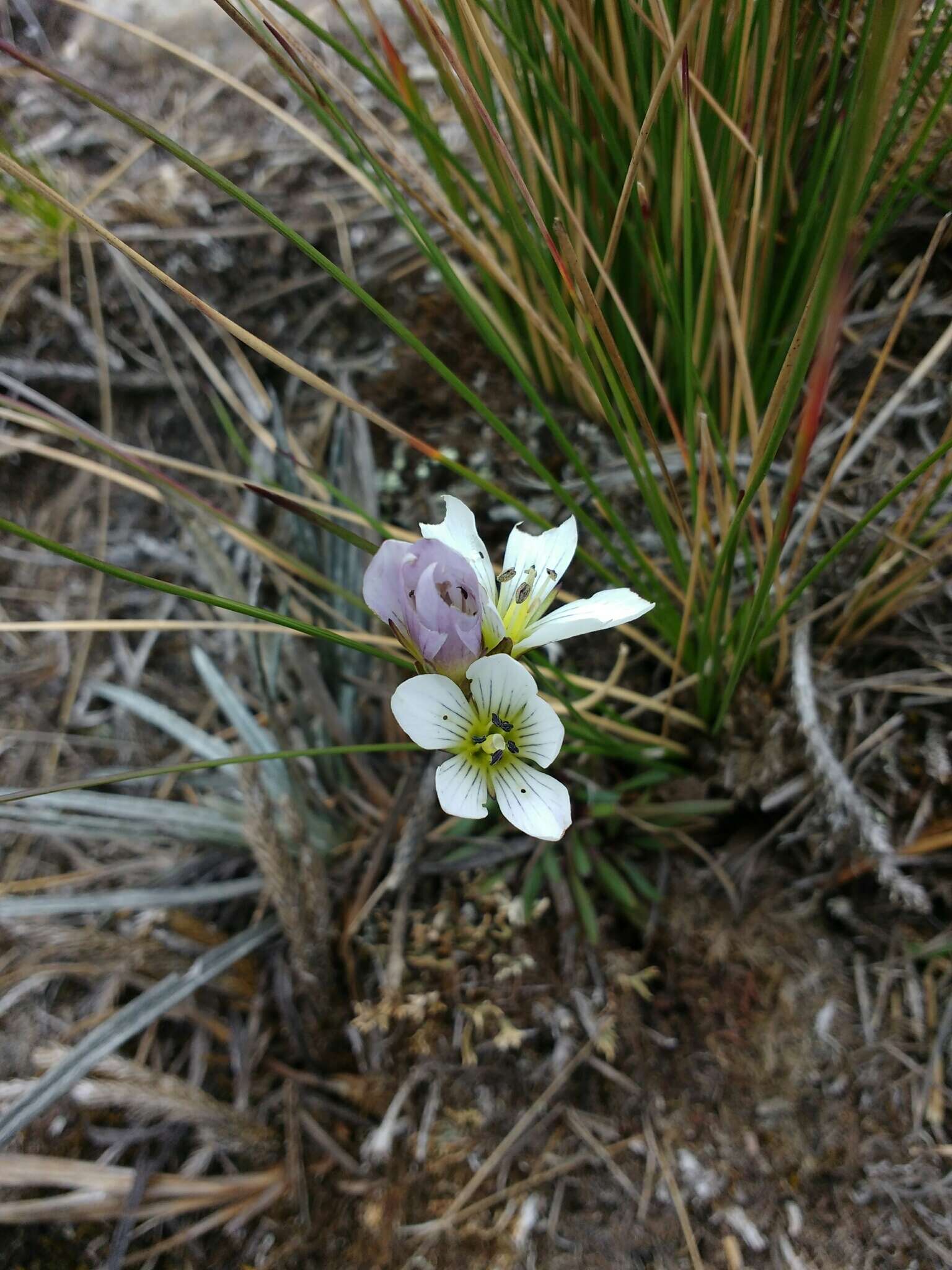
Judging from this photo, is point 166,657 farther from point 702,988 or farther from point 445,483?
point 702,988

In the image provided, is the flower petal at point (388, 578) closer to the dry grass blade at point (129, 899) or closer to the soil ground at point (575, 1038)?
the soil ground at point (575, 1038)

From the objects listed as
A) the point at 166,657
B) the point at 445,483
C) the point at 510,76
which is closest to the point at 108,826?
the point at 166,657

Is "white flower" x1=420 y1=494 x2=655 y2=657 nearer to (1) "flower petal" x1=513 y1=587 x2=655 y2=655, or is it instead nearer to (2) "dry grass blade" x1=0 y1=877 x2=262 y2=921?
(1) "flower petal" x1=513 y1=587 x2=655 y2=655

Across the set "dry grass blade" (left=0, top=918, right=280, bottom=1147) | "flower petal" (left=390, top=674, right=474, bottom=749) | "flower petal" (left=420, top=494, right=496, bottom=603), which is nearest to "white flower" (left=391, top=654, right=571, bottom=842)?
"flower petal" (left=390, top=674, right=474, bottom=749)

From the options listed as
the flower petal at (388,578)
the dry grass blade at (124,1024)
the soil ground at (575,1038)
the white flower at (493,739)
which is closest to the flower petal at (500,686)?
the white flower at (493,739)

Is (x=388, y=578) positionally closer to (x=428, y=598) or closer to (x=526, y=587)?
(x=428, y=598)

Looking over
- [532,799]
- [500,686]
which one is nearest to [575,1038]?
[532,799]

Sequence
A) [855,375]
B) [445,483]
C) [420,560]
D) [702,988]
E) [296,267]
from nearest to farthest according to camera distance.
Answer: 1. [420,560]
2. [702,988]
3. [855,375]
4. [445,483]
5. [296,267]
